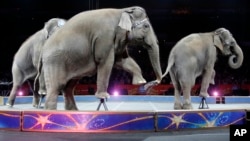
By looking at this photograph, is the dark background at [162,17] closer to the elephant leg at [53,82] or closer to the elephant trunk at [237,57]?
the elephant trunk at [237,57]

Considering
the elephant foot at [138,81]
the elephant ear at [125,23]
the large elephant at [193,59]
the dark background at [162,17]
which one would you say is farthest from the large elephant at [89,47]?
the dark background at [162,17]

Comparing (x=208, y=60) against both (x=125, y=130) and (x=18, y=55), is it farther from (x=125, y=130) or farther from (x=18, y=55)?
(x=18, y=55)

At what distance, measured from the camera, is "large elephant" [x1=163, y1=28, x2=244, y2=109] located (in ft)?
14.4

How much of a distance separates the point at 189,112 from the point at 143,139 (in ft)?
1.91

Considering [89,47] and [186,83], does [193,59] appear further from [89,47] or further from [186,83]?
[89,47]

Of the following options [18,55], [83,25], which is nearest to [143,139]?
[83,25]

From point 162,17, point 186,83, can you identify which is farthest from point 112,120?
point 162,17

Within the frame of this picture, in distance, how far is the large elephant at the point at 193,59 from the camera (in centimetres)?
438

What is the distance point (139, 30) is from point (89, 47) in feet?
1.56

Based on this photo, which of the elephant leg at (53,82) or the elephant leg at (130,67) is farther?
the elephant leg at (130,67)

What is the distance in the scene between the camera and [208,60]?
4594mm

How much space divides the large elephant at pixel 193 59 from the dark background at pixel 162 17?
17.5 ft

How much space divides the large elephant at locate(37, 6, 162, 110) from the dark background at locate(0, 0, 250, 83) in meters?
6.59

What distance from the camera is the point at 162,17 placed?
37.9ft
